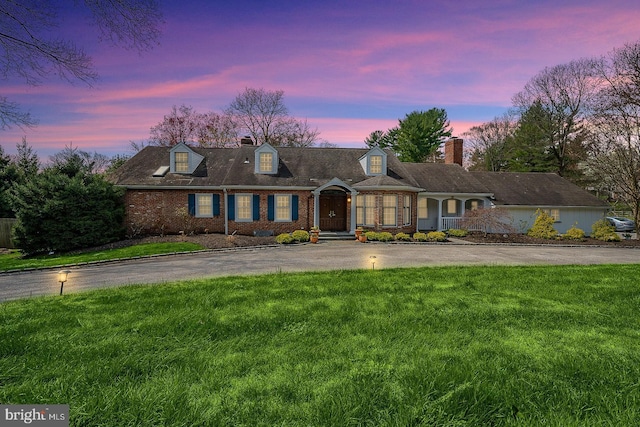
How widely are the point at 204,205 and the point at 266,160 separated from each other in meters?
4.75

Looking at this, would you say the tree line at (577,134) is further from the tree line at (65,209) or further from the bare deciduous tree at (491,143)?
the tree line at (65,209)

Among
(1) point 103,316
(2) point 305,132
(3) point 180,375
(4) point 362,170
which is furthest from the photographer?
(2) point 305,132

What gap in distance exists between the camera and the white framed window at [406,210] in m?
19.3

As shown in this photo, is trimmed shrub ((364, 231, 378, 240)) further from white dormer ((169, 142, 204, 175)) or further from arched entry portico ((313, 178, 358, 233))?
white dormer ((169, 142, 204, 175))

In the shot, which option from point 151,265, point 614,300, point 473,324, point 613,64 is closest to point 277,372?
point 473,324

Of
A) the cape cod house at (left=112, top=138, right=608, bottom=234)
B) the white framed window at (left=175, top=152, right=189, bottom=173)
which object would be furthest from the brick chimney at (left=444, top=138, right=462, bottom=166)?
the white framed window at (left=175, top=152, right=189, bottom=173)

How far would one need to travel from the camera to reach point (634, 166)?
19453 millimetres

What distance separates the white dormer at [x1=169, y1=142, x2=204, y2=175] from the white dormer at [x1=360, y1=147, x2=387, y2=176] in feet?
37.7

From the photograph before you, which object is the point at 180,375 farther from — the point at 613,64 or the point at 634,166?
the point at 613,64

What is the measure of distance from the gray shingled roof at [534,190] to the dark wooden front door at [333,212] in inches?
439

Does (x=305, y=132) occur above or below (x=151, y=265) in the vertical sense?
above

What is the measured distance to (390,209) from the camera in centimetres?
1919

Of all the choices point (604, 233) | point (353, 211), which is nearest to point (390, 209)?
point (353, 211)

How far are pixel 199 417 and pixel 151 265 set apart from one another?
9820mm
